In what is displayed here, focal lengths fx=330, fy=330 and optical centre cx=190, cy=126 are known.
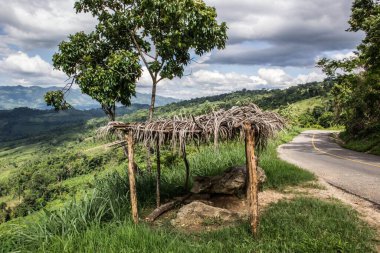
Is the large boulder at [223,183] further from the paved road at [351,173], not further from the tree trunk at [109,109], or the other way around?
the paved road at [351,173]

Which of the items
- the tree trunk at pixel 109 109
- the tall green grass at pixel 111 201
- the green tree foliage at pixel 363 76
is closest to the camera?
the tall green grass at pixel 111 201

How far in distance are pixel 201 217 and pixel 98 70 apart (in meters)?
6.26

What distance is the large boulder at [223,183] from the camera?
11.6 m

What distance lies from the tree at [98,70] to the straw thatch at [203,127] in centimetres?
293

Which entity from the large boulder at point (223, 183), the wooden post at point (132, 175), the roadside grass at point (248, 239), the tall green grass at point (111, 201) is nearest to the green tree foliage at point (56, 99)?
the tall green grass at point (111, 201)

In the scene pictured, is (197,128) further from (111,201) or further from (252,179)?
(111,201)

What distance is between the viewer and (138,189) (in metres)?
12.0

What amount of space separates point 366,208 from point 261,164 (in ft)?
19.9

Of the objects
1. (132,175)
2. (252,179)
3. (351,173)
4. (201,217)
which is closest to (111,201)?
(132,175)

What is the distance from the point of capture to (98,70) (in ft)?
38.7

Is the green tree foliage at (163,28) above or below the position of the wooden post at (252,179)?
above

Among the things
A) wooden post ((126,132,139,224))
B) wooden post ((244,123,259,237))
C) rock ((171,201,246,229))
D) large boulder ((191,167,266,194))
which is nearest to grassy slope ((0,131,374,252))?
wooden post ((244,123,259,237))

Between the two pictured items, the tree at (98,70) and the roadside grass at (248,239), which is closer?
the roadside grass at (248,239)

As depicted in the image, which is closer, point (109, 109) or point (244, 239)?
point (244, 239)
